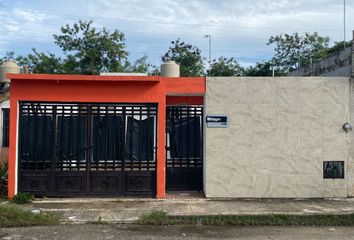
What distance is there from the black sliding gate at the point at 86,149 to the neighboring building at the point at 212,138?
3 centimetres

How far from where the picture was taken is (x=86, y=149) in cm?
1104

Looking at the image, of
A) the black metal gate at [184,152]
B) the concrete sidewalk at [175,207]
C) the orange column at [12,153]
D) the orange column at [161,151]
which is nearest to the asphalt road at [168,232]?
the concrete sidewalk at [175,207]

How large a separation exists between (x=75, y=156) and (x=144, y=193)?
201 centimetres

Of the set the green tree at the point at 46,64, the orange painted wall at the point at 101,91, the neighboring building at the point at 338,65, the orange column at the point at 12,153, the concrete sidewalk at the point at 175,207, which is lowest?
the concrete sidewalk at the point at 175,207

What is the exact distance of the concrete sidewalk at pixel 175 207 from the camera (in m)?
9.12

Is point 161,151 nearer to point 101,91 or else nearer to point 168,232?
point 101,91

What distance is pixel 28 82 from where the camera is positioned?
10859 millimetres

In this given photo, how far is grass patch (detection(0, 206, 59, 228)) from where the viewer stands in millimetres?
8383

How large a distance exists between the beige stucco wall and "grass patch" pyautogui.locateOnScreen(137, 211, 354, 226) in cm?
205

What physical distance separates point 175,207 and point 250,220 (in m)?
1.85

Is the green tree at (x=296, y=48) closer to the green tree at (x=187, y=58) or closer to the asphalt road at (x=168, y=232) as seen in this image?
the green tree at (x=187, y=58)

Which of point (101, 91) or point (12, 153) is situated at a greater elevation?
point (101, 91)

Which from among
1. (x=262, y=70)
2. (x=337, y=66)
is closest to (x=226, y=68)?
(x=262, y=70)

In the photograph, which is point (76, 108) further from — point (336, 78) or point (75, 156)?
point (336, 78)
